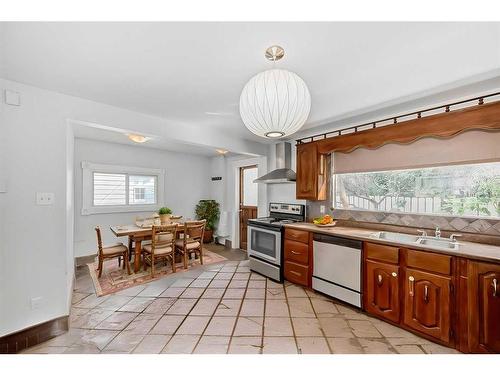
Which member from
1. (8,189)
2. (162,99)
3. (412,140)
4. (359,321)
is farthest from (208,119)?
(359,321)

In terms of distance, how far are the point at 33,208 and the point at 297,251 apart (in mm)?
2886

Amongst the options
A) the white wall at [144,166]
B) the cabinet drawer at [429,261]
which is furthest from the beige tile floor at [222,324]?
the white wall at [144,166]

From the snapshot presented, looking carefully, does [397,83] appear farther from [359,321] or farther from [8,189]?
[8,189]

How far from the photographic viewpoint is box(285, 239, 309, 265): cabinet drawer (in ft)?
9.68

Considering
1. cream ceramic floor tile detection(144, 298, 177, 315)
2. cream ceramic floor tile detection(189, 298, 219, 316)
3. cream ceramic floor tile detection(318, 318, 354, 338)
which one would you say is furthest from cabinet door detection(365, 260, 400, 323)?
cream ceramic floor tile detection(144, 298, 177, 315)

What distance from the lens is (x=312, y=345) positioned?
1.86 metres

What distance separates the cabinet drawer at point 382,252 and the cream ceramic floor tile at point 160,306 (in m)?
2.29

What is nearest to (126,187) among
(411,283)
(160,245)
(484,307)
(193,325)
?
(160,245)

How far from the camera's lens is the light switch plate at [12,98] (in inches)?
73.6

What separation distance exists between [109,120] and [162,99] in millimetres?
693

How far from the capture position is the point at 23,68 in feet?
5.73

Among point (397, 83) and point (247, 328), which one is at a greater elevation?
point (397, 83)
